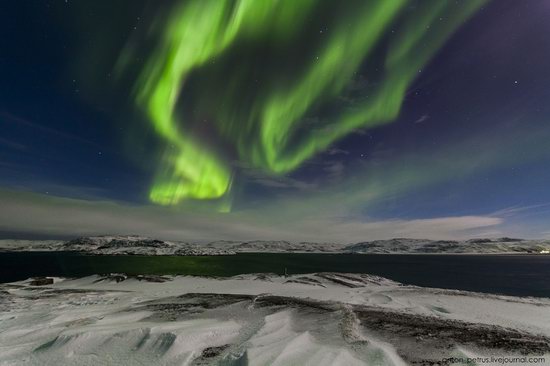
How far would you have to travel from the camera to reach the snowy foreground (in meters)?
15.1

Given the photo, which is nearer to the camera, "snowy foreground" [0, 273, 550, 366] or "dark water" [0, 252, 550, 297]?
"snowy foreground" [0, 273, 550, 366]

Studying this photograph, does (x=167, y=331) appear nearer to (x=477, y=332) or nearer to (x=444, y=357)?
(x=444, y=357)

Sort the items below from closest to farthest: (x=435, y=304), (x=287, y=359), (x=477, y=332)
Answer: (x=287, y=359), (x=477, y=332), (x=435, y=304)

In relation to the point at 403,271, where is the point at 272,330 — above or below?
above

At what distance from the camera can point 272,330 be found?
19734 millimetres

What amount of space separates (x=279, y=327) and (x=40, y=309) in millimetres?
24895

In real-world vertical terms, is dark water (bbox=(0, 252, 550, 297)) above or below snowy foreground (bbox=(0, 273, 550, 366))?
below

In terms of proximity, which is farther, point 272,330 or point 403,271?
point 403,271

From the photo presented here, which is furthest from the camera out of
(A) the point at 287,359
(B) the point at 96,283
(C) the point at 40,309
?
(B) the point at 96,283

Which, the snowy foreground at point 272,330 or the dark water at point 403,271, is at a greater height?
the snowy foreground at point 272,330

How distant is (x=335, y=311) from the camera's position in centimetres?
2628

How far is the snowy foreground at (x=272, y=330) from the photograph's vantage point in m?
15.1

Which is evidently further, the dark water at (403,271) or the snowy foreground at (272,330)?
the dark water at (403,271)

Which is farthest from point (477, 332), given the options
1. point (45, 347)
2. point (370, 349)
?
point (45, 347)
